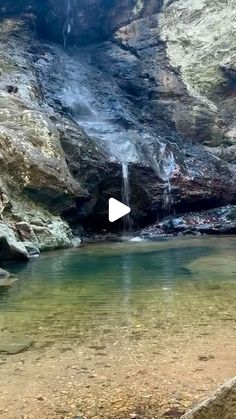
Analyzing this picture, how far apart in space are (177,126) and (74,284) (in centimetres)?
2085

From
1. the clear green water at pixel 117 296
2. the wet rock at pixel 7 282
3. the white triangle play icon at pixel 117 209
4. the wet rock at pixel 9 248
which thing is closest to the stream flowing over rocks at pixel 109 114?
the wet rock at pixel 9 248

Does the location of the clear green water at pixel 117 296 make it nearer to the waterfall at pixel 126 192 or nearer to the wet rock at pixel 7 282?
the wet rock at pixel 7 282

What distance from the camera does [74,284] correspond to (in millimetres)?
9234

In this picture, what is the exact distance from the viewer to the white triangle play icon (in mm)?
23253

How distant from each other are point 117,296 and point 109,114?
20.4 metres

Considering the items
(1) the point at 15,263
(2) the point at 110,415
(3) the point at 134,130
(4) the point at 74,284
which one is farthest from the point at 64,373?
(3) the point at 134,130

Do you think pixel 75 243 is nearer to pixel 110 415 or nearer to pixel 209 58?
pixel 110 415

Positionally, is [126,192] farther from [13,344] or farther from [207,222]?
[13,344]

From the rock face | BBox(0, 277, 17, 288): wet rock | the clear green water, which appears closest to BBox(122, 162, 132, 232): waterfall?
the clear green water

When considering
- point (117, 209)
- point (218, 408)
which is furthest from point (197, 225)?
point (218, 408)

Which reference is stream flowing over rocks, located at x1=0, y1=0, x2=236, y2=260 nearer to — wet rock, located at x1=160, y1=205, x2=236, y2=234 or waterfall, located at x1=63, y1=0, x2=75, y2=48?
waterfall, located at x1=63, y1=0, x2=75, y2=48

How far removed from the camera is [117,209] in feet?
76.5

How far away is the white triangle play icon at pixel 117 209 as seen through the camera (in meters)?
23.3

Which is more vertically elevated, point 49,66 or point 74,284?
point 49,66
